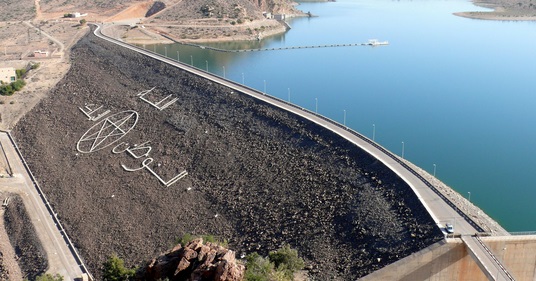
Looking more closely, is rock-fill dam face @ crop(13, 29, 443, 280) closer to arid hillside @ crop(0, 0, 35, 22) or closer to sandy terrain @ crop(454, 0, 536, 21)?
arid hillside @ crop(0, 0, 35, 22)

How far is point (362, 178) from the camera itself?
38.8m

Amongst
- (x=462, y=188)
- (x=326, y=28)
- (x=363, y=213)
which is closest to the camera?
(x=363, y=213)

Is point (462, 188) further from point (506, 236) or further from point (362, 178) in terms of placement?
point (506, 236)

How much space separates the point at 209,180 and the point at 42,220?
12513mm

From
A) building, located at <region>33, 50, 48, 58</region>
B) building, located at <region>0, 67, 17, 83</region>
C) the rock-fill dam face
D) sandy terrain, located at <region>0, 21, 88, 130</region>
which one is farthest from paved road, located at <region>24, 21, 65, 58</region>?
the rock-fill dam face

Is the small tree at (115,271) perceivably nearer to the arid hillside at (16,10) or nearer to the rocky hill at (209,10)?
the rocky hill at (209,10)

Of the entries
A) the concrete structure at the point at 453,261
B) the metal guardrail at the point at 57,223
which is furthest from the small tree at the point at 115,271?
the concrete structure at the point at 453,261

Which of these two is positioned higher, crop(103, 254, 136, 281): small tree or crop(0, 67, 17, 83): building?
crop(0, 67, 17, 83): building

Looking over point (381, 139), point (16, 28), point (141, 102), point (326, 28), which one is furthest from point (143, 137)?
point (326, 28)

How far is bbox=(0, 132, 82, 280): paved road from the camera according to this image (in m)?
34.6

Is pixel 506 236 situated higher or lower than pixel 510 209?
higher

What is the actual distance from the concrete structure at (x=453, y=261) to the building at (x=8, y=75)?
5692 cm

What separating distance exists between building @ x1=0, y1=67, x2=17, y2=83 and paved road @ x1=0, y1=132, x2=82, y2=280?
19878 mm

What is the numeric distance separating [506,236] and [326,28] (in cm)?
10545
